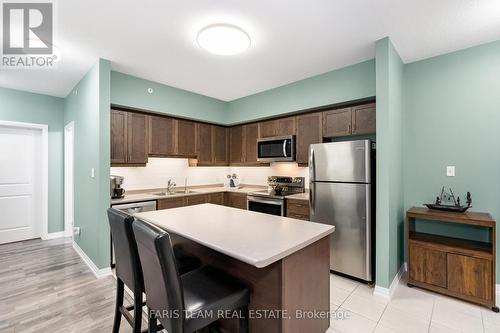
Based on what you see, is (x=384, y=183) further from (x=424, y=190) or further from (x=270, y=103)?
(x=270, y=103)

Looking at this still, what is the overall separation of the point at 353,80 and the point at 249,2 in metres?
1.79

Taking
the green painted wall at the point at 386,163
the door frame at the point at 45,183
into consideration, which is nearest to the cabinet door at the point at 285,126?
the green painted wall at the point at 386,163

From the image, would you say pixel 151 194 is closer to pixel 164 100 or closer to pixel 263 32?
pixel 164 100

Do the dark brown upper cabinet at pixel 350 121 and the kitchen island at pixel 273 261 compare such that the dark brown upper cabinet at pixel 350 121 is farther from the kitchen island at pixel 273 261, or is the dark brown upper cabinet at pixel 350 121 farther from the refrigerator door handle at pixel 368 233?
Answer: the kitchen island at pixel 273 261

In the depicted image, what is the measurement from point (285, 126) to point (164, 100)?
202cm

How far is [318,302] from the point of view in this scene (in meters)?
1.71

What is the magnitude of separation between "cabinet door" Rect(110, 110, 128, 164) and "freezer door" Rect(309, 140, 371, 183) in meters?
2.67

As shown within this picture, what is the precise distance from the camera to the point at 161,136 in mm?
3914

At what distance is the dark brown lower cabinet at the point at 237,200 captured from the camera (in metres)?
4.32

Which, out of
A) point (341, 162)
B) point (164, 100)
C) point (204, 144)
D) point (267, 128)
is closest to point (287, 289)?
point (341, 162)

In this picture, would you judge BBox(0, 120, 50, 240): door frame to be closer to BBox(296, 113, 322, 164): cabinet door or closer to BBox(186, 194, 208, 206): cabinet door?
BBox(186, 194, 208, 206): cabinet door

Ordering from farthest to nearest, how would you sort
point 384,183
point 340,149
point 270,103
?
point 270,103 → point 340,149 → point 384,183

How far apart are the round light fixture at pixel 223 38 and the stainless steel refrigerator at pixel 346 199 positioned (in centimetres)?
156

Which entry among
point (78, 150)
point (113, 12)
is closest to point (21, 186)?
point (78, 150)
